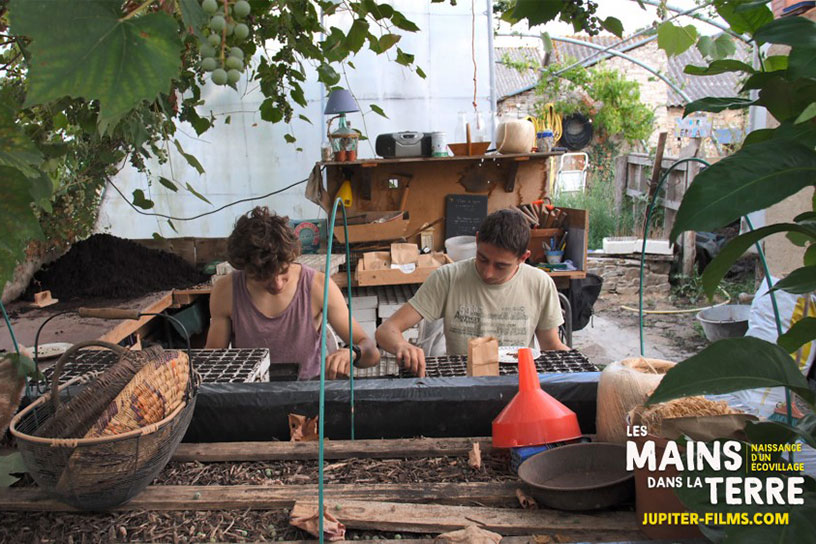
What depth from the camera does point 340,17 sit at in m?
6.03

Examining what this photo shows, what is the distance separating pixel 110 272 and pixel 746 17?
441cm

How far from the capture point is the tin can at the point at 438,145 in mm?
4758

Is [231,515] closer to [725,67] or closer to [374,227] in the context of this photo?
[725,67]

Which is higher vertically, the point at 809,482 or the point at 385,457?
the point at 809,482

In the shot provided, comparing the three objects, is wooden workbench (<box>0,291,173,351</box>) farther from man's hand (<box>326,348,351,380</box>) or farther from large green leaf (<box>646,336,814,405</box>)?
large green leaf (<box>646,336,814,405</box>)

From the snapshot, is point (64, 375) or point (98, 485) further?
point (64, 375)

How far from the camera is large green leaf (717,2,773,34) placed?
0.91 meters

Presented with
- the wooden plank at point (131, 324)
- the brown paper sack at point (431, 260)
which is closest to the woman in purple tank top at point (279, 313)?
the wooden plank at point (131, 324)

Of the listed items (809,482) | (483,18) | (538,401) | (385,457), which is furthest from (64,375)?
(483,18)

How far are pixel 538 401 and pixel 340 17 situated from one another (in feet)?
18.1

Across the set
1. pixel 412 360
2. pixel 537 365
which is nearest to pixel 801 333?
pixel 537 365

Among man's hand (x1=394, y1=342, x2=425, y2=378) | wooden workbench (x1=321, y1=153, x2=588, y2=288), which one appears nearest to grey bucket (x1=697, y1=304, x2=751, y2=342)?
wooden workbench (x1=321, y1=153, x2=588, y2=288)

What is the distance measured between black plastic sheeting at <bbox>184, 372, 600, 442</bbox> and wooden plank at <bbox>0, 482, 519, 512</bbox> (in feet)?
1.12

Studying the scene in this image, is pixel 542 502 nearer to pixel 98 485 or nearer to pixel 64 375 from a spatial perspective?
pixel 98 485
